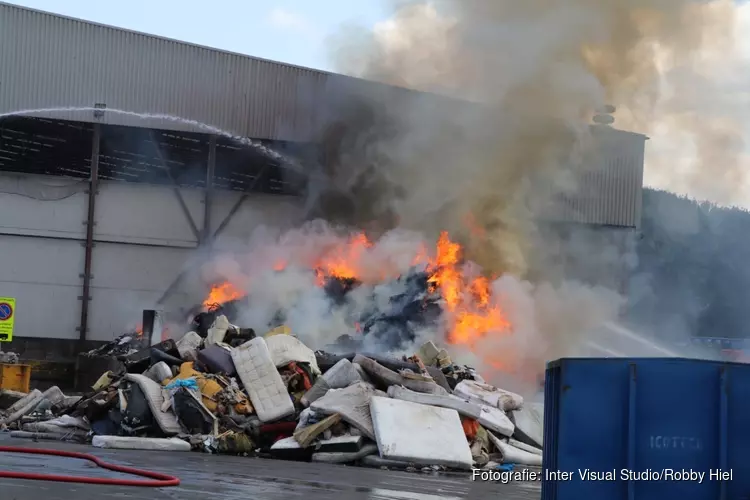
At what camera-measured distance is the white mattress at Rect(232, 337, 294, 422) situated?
617 inches

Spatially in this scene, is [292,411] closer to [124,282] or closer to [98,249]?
[124,282]

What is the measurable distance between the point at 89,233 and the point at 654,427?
20633 millimetres

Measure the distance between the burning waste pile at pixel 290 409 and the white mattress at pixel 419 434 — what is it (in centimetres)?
2

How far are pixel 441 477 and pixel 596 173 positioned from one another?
57.3 ft

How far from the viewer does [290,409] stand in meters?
15.7

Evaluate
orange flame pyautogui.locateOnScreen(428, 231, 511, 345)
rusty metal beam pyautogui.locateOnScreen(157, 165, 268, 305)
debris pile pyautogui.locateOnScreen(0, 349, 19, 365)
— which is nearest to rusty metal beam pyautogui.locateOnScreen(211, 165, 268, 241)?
rusty metal beam pyautogui.locateOnScreen(157, 165, 268, 305)

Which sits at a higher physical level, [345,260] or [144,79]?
[144,79]

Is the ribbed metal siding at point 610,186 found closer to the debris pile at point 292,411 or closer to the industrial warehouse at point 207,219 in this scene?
the industrial warehouse at point 207,219

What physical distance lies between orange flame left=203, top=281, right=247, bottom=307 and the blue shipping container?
1823 centimetres

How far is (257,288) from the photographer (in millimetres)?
25172

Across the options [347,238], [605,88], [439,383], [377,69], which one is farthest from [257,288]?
[605,88]

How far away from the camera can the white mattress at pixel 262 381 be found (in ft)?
51.4

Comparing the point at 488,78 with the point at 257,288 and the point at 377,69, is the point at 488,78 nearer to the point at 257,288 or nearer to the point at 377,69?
the point at 377,69

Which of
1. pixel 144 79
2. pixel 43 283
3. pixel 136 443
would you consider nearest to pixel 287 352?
pixel 136 443
